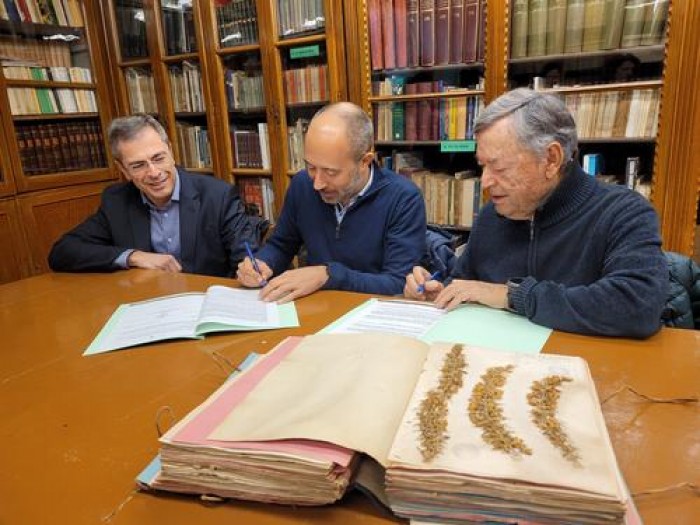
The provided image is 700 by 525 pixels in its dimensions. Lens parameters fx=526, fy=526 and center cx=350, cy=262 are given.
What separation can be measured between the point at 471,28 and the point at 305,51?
970 millimetres

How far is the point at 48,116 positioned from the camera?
134 inches

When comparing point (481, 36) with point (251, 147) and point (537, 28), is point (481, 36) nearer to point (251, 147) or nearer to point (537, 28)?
point (537, 28)

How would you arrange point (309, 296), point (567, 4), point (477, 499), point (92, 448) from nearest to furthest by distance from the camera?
point (477, 499)
point (92, 448)
point (309, 296)
point (567, 4)

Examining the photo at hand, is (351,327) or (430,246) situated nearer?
(351,327)

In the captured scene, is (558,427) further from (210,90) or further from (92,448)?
(210,90)

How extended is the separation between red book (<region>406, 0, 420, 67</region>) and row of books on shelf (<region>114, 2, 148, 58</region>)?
1.92 meters

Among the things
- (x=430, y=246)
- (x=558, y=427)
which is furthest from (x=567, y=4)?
(x=558, y=427)

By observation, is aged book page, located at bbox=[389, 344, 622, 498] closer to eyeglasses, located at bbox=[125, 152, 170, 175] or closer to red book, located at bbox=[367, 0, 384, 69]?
eyeglasses, located at bbox=[125, 152, 170, 175]

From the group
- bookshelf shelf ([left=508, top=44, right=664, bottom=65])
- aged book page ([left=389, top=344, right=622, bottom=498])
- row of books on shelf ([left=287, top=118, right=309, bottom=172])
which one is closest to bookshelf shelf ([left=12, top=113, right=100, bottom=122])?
row of books on shelf ([left=287, top=118, right=309, bottom=172])

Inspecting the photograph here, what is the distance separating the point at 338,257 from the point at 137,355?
0.90 meters

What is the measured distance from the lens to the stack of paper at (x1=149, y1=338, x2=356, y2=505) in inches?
24.0

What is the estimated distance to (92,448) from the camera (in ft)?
2.59

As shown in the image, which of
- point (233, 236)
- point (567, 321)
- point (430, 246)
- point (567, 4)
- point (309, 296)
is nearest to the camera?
point (567, 321)

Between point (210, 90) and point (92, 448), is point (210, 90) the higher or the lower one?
Result: the higher one
